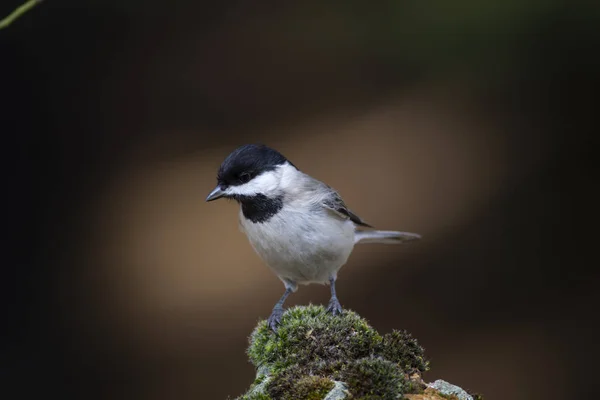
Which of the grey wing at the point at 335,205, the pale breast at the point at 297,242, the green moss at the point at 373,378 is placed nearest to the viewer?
the green moss at the point at 373,378

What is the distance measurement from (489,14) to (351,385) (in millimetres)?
4748

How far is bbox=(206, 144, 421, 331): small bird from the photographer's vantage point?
4047mm

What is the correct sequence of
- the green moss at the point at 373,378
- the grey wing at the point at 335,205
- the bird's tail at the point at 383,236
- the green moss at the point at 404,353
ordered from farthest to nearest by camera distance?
the bird's tail at the point at 383,236
the grey wing at the point at 335,205
the green moss at the point at 404,353
the green moss at the point at 373,378

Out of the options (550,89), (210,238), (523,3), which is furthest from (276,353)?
(550,89)

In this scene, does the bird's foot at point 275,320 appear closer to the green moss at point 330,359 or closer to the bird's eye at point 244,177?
the green moss at point 330,359

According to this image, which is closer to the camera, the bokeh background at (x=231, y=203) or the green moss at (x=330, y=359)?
the green moss at (x=330, y=359)

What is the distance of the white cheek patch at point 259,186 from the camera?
405 centimetres

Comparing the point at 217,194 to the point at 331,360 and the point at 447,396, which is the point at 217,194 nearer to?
the point at 331,360

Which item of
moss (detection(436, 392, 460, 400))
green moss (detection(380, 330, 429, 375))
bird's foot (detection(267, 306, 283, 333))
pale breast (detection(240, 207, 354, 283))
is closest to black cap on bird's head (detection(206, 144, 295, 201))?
pale breast (detection(240, 207, 354, 283))

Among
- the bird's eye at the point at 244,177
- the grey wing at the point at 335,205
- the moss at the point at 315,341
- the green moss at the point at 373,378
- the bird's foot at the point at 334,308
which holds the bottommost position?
the green moss at the point at 373,378

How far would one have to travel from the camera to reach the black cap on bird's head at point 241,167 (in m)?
4.00

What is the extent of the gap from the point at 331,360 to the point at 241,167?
142 cm

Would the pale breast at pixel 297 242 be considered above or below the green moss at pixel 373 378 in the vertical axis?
above

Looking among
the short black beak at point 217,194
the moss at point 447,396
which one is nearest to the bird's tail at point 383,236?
the short black beak at point 217,194
